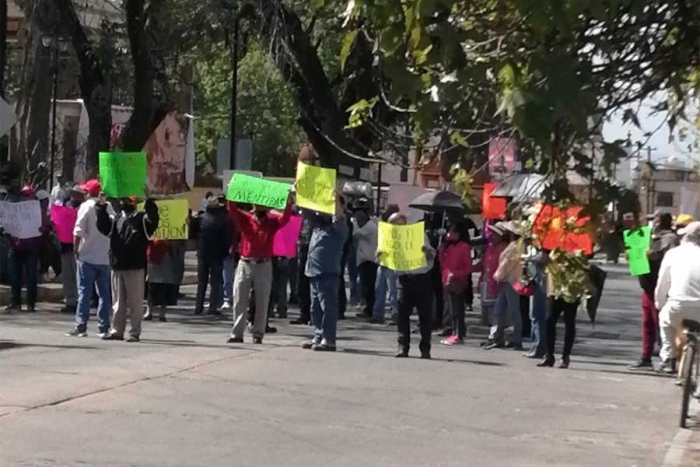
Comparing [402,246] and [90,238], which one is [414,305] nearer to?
[402,246]

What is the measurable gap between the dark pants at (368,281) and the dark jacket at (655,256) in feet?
21.4

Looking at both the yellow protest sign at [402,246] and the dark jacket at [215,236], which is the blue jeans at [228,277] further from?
the yellow protest sign at [402,246]

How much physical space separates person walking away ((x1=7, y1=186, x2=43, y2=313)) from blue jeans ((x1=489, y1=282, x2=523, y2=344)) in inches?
269

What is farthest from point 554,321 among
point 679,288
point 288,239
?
point 288,239

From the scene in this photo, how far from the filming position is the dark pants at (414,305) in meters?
16.6

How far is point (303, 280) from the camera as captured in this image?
21203 millimetres

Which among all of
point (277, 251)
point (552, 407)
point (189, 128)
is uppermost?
point (189, 128)

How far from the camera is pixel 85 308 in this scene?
17.2 metres

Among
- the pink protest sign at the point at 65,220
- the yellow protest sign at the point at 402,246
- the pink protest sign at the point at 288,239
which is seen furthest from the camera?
the pink protest sign at the point at 288,239

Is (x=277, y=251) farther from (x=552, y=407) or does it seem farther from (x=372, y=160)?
(x=372, y=160)

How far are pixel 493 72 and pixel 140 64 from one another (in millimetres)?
18825

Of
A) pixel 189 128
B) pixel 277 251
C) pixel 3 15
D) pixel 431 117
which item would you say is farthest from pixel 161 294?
pixel 431 117

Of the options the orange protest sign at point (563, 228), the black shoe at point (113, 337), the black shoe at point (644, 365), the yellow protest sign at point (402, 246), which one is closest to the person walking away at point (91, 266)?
the black shoe at point (113, 337)

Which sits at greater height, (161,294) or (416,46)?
(416,46)
